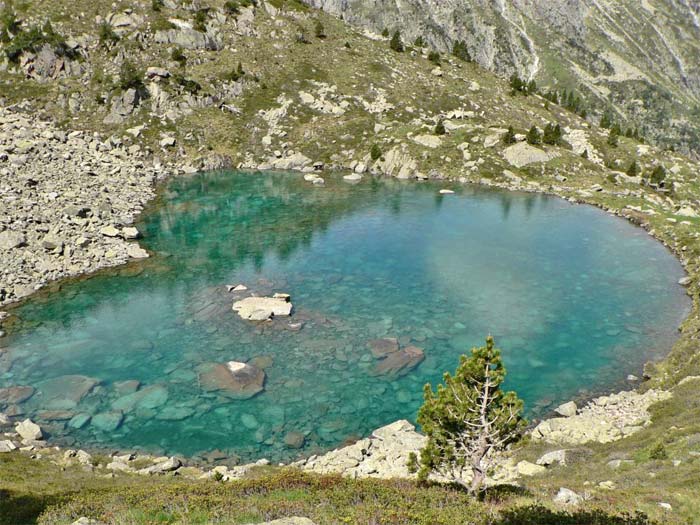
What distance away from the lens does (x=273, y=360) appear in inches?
1234

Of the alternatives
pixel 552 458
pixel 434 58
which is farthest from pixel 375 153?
pixel 552 458

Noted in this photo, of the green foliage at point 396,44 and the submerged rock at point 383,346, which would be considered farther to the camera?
the green foliage at point 396,44

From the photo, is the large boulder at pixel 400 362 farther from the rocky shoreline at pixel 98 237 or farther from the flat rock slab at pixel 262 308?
the flat rock slab at pixel 262 308

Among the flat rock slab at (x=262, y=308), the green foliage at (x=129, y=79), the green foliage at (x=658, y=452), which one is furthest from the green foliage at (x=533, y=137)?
the green foliage at (x=129, y=79)

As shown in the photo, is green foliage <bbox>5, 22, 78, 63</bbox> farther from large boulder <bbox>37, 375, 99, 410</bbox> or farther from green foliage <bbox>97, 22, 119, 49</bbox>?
large boulder <bbox>37, 375, 99, 410</bbox>

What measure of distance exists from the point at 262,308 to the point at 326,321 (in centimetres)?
527

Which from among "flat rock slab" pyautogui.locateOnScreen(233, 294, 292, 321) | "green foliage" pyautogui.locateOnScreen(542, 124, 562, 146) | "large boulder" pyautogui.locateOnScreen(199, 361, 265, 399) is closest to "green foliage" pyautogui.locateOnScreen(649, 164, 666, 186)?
"green foliage" pyautogui.locateOnScreen(542, 124, 562, 146)

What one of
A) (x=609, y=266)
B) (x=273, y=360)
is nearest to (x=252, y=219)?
(x=273, y=360)

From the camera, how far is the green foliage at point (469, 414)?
1484 cm

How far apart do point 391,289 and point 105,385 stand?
76.1 ft

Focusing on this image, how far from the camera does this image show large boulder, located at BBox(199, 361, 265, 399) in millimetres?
28328

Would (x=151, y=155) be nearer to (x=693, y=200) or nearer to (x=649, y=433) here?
(x=649, y=433)

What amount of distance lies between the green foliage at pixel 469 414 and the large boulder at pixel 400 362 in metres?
14.3

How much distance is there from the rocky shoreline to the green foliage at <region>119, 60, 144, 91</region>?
13.0 meters
